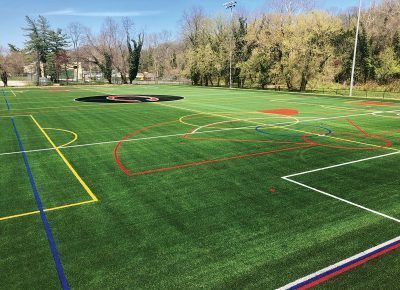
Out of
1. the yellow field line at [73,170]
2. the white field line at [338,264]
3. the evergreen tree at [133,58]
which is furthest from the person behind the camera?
the evergreen tree at [133,58]

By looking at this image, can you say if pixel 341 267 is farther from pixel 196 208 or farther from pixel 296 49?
pixel 296 49

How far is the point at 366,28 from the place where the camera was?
223 ft

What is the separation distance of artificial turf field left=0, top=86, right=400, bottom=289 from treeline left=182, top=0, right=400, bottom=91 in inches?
1559

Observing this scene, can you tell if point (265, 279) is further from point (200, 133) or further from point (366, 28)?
point (366, 28)

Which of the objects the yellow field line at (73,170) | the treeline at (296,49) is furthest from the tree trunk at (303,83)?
the yellow field line at (73,170)

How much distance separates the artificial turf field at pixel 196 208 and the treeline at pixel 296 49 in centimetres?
3959

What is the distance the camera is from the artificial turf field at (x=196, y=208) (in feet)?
22.2

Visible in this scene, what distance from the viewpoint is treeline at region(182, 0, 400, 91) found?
182 feet

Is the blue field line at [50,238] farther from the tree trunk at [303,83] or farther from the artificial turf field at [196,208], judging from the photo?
the tree trunk at [303,83]

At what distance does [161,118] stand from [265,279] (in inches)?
816

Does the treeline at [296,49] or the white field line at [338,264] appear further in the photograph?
the treeline at [296,49]

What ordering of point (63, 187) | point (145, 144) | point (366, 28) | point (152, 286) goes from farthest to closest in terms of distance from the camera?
point (366, 28)
point (145, 144)
point (63, 187)
point (152, 286)

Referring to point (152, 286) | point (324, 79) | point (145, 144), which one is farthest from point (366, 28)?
point (152, 286)

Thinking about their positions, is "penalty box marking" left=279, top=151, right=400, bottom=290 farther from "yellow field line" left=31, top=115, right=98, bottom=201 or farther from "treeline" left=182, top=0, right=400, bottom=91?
"treeline" left=182, top=0, right=400, bottom=91
